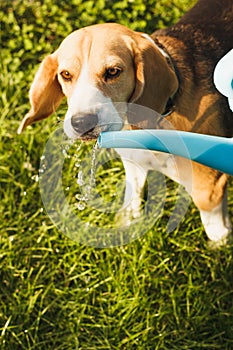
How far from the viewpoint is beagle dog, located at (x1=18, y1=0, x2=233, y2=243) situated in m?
2.90

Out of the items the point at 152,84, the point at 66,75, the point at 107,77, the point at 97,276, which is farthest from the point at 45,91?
the point at 97,276

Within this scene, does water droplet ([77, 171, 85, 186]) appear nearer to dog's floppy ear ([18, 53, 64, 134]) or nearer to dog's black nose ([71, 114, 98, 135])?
dog's floppy ear ([18, 53, 64, 134])

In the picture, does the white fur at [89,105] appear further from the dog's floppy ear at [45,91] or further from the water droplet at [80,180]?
the water droplet at [80,180]

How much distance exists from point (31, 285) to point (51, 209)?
54 cm

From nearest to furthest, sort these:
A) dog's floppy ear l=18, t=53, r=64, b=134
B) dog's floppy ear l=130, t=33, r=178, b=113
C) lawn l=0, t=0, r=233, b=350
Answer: dog's floppy ear l=130, t=33, r=178, b=113
dog's floppy ear l=18, t=53, r=64, b=134
lawn l=0, t=0, r=233, b=350

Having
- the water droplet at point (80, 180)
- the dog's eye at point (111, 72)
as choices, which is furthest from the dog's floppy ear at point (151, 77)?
the water droplet at point (80, 180)

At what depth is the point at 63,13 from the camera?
193 inches

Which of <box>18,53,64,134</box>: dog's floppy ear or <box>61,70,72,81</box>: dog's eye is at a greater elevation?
<box>61,70,72,81</box>: dog's eye

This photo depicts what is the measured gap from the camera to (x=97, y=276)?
3676 millimetres

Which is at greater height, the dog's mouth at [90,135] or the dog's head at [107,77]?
the dog's head at [107,77]

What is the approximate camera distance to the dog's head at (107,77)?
9.40 ft

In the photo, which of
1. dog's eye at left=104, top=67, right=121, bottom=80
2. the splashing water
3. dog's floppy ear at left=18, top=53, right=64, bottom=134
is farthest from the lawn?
dog's eye at left=104, top=67, right=121, bottom=80

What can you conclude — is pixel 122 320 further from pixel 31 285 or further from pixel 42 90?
pixel 42 90

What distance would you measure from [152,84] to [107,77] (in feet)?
0.74
